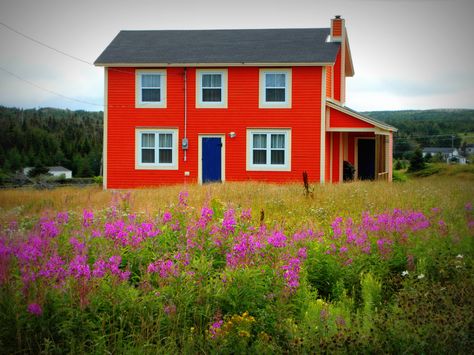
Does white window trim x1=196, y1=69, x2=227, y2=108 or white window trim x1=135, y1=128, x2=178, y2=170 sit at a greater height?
white window trim x1=196, y1=69, x2=227, y2=108

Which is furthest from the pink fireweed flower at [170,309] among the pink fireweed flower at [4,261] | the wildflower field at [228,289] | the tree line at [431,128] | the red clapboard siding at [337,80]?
the red clapboard siding at [337,80]

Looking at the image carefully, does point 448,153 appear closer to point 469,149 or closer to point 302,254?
point 469,149

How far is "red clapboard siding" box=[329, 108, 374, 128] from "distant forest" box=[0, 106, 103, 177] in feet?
33.9

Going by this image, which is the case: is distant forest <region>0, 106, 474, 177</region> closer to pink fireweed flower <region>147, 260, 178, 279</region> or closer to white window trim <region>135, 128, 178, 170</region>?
white window trim <region>135, 128, 178, 170</region>

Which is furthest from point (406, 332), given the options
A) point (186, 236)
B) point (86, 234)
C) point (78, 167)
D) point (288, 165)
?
point (78, 167)

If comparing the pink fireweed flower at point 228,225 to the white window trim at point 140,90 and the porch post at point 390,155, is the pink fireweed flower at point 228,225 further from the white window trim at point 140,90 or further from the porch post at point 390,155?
the porch post at point 390,155

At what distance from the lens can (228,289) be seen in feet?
21.2

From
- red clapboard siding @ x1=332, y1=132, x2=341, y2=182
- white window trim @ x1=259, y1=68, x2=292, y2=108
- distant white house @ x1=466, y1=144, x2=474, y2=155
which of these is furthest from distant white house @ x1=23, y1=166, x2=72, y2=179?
distant white house @ x1=466, y1=144, x2=474, y2=155

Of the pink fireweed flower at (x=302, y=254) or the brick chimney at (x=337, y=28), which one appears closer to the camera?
the pink fireweed flower at (x=302, y=254)

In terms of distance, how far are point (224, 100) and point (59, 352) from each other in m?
21.2

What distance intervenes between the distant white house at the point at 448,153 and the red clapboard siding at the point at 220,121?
24.4 feet

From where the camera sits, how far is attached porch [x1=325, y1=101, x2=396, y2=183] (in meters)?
25.6

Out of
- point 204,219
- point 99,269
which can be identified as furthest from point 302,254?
point 99,269

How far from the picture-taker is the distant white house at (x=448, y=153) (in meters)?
29.2
